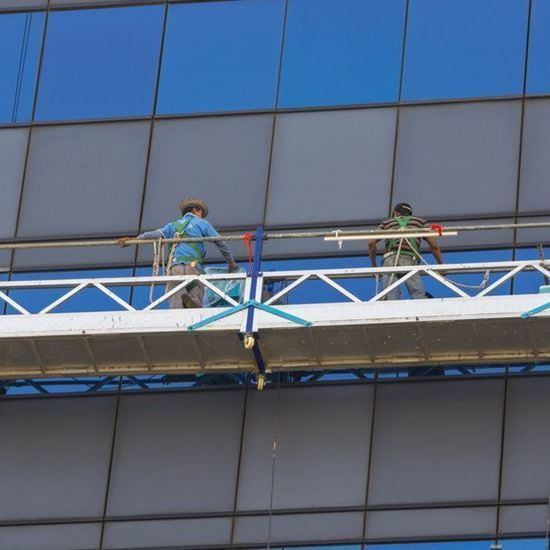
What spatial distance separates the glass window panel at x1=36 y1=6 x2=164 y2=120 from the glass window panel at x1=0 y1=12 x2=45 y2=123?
0.55ft

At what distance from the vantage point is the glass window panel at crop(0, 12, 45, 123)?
1245 inches

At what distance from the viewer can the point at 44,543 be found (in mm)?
27766

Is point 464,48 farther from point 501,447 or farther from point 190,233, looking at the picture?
point 501,447

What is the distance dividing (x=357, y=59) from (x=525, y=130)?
108 inches

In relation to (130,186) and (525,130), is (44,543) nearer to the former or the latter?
(130,186)

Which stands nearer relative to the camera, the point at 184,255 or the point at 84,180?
the point at 184,255

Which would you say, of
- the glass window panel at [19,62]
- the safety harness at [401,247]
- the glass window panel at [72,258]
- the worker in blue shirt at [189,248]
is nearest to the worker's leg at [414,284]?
the safety harness at [401,247]

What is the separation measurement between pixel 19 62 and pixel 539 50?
25.0 feet

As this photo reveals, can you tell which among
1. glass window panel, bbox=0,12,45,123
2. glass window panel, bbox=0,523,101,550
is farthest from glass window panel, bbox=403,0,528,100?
glass window panel, bbox=0,523,101,550

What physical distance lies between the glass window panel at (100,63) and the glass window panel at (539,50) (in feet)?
17.8

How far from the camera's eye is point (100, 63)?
1254 inches

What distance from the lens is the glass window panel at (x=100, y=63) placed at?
31359mm

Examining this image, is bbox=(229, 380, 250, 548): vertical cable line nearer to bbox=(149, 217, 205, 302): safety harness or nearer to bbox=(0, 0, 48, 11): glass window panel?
bbox=(149, 217, 205, 302): safety harness

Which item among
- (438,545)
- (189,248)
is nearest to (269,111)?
(189,248)
